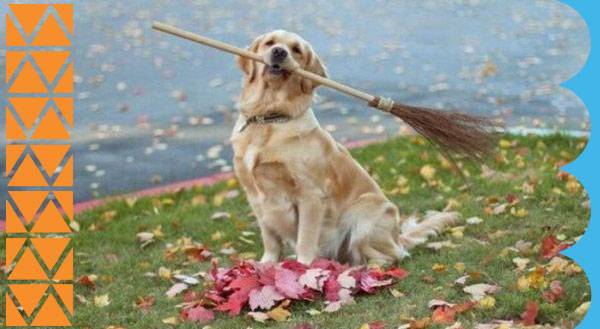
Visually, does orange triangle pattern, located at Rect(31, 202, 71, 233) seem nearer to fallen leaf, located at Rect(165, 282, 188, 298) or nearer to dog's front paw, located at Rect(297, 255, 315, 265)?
fallen leaf, located at Rect(165, 282, 188, 298)

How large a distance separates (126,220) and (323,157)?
214 cm

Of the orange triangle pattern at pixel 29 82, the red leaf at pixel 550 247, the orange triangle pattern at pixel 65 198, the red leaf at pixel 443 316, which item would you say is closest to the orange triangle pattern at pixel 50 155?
the orange triangle pattern at pixel 29 82

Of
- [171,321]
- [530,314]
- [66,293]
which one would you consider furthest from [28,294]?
[530,314]

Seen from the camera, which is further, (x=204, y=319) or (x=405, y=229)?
(x=405, y=229)

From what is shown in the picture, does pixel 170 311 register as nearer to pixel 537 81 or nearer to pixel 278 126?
pixel 278 126

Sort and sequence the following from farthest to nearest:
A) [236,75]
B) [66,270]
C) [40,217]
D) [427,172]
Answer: [236,75] < [427,172] < [40,217] < [66,270]

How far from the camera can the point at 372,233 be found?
16.8 feet

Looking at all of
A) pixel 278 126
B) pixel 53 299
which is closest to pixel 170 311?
pixel 53 299

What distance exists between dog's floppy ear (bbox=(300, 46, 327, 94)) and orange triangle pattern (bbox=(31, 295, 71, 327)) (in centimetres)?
166

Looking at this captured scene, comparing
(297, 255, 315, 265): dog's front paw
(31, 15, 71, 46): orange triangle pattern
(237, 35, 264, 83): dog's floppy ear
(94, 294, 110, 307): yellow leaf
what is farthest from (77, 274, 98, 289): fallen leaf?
(237, 35, 264, 83): dog's floppy ear

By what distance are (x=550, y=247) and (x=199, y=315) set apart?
6.30ft

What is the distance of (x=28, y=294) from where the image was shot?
16.7 feet

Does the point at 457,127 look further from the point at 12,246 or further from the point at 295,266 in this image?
the point at 12,246

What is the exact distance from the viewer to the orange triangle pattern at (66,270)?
535cm
